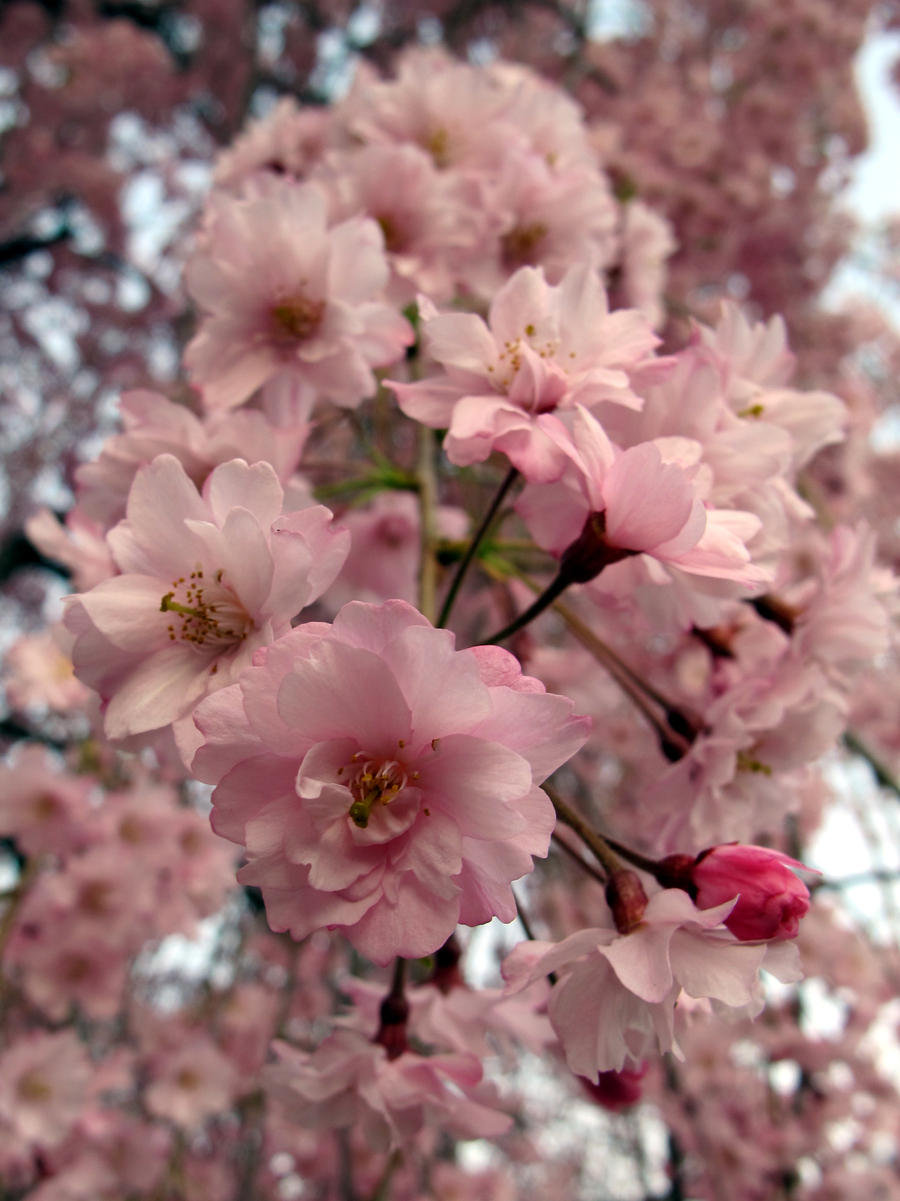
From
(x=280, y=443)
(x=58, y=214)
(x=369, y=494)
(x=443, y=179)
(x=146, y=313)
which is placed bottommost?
(x=146, y=313)

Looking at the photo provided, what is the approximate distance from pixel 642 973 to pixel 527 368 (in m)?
0.48

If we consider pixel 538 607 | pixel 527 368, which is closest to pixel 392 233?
pixel 527 368

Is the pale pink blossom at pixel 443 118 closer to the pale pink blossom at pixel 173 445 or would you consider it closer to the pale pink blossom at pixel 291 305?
the pale pink blossom at pixel 291 305

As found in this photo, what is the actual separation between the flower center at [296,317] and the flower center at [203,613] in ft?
1.34

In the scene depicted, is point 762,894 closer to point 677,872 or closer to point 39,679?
point 677,872

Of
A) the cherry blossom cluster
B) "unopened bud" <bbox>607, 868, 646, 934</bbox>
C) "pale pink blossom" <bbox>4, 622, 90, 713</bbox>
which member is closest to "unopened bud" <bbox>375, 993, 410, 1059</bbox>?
the cherry blossom cluster

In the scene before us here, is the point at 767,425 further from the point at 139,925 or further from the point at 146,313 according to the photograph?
the point at 146,313

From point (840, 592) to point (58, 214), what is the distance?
541 centimetres

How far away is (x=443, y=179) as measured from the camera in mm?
1202

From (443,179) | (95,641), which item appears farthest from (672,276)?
(95,641)

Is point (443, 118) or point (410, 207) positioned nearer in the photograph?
point (410, 207)

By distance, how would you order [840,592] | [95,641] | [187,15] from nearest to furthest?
1. [95,641]
2. [840,592]
3. [187,15]

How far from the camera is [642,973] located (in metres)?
0.62

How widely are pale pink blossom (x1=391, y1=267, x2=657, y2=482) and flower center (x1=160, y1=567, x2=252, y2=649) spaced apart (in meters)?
0.21
